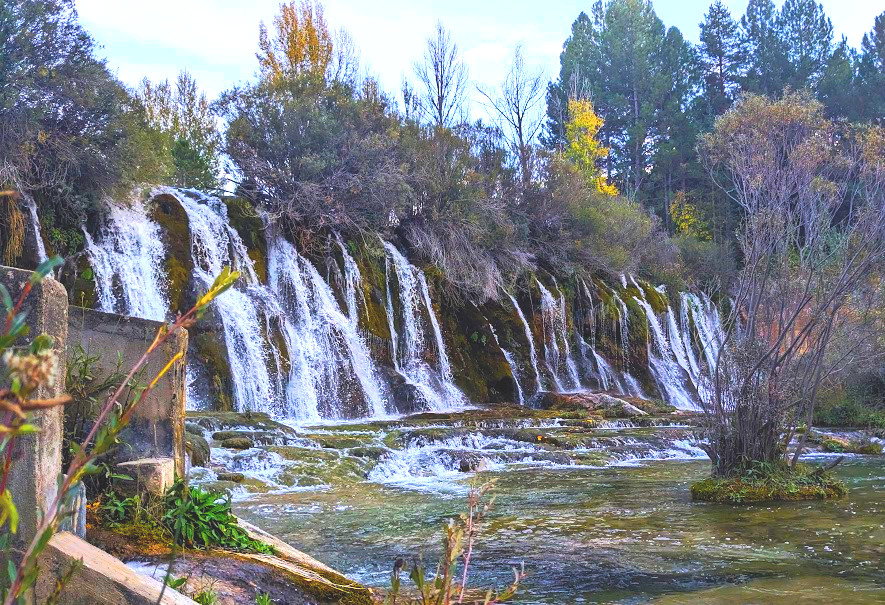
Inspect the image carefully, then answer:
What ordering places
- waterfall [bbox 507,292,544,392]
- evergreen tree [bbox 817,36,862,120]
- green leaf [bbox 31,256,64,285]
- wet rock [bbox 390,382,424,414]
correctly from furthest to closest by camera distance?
evergreen tree [bbox 817,36,862,120] → waterfall [bbox 507,292,544,392] → wet rock [bbox 390,382,424,414] → green leaf [bbox 31,256,64,285]

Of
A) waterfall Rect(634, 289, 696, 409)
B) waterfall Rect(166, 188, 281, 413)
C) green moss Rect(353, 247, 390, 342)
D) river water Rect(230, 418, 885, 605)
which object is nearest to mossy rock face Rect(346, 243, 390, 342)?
green moss Rect(353, 247, 390, 342)

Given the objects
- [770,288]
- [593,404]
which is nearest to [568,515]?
[770,288]

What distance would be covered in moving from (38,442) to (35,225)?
14293 millimetres

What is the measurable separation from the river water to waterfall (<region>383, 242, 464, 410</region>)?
8986 mm

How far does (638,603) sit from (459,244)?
1840cm

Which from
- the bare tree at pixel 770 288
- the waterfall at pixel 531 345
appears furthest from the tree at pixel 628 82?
the bare tree at pixel 770 288

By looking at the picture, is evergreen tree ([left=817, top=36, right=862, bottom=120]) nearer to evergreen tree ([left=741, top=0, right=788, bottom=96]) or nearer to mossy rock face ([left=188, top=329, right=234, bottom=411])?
evergreen tree ([left=741, top=0, right=788, bottom=96])

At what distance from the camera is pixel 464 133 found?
28.4 meters

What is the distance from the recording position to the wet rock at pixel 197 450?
10156mm

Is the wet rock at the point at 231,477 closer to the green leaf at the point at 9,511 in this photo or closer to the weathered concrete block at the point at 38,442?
the weathered concrete block at the point at 38,442

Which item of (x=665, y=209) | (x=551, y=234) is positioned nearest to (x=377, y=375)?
(x=551, y=234)

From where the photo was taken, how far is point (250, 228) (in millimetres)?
20312

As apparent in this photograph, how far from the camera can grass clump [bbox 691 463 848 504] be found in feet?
29.9

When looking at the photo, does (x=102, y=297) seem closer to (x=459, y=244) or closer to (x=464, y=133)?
(x=459, y=244)
